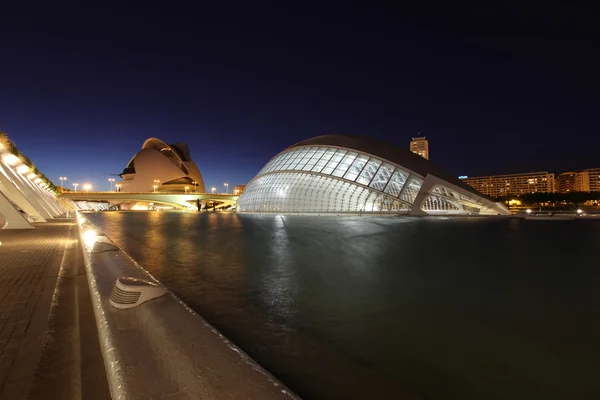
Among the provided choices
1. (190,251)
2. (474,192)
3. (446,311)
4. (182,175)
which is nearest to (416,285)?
(446,311)

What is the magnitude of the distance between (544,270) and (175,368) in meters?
9.19

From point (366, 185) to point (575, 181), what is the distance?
558ft

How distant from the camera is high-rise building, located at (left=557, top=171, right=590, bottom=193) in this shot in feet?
509

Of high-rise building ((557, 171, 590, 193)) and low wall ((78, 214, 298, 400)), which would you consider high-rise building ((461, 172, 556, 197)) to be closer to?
high-rise building ((557, 171, 590, 193))

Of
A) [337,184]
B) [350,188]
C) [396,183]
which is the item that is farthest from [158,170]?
[396,183]

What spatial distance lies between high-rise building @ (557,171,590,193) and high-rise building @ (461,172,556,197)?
4967mm

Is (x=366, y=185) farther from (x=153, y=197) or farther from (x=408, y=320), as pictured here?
(x=153, y=197)

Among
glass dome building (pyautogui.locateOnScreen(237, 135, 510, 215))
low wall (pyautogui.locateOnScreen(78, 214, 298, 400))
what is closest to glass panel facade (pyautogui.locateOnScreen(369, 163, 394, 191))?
glass dome building (pyautogui.locateOnScreen(237, 135, 510, 215))

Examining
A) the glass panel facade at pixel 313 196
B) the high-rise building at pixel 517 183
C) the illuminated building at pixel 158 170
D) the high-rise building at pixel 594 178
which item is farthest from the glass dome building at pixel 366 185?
the high-rise building at pixel 594 178

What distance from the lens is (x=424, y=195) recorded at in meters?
36.7

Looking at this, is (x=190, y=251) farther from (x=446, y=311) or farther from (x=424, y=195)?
(x=424, y=195)

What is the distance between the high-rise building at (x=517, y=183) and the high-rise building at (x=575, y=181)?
4967 mm

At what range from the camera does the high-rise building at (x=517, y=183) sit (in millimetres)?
165250

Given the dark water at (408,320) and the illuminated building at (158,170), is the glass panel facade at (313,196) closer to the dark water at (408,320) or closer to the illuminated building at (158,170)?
the dark water at (408,320)
